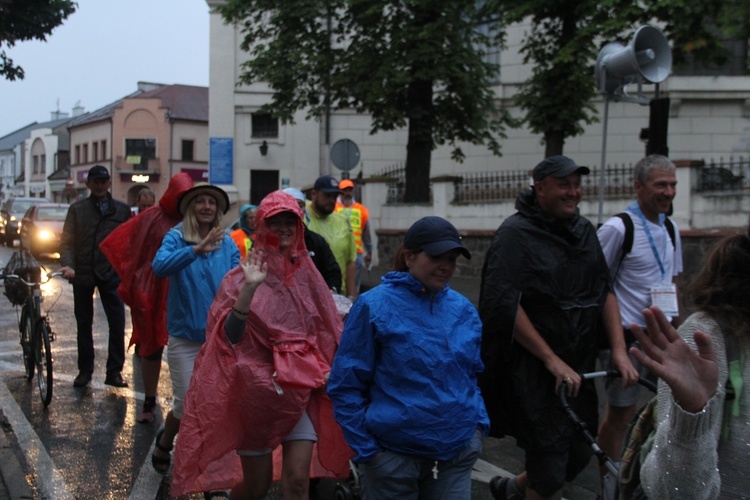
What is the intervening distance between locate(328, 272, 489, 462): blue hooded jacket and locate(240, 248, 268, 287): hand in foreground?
63 cm

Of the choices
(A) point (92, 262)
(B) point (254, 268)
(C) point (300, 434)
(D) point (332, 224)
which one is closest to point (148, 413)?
(A) point (92, 262)

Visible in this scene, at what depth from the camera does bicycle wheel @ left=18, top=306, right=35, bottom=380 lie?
7984 mm

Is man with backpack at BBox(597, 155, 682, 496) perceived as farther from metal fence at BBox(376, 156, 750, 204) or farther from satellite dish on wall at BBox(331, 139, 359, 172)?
satellite dish on wall at BBox(331, 139, 359, 172)

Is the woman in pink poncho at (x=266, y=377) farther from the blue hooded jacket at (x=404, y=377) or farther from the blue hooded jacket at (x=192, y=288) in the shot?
the blue hooded jacket at (x=192, y=288)

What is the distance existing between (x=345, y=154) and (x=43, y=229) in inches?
413

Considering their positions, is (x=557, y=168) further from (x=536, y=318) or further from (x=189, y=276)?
(x=189, y=276)

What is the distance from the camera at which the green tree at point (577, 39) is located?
16375 millimetres

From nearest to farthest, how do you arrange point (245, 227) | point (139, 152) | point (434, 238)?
point (434, 238), point (245, 227), point (139, 152)

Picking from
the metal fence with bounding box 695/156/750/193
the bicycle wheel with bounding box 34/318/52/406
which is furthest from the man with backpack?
the metal fence with bounding box 695/156/750/193

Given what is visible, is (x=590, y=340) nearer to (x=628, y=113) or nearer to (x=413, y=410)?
(x=413, y=410)

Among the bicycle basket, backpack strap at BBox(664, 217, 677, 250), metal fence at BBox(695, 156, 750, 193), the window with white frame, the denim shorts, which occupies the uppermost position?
the window with white frame

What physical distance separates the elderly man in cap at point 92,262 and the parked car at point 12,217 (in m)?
24.1

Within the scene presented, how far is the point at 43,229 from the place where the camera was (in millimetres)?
24078

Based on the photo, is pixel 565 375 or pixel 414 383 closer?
pixel 414 383
